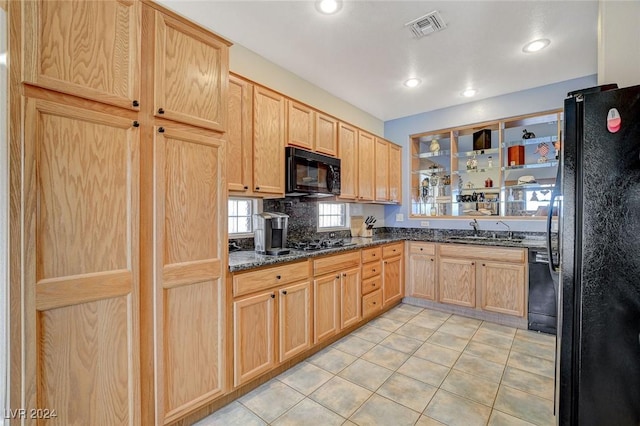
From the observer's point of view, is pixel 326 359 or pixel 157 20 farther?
pixel 326 359

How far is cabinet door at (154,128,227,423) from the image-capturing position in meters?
1.53

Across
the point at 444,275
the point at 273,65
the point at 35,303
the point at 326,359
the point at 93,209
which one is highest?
the point at 273,65

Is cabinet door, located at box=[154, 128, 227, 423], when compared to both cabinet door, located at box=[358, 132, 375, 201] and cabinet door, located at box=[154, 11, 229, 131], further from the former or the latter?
cabinet door, located at box=[358, 132, 375, 201]

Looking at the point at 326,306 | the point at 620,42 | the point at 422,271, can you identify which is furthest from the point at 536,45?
the point at 326,306

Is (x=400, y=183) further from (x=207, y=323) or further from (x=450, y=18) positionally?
(x=207, y=323)

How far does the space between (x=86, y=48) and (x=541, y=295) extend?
162 inches

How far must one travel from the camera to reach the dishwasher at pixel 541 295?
2.95m

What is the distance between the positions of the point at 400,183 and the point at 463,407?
3145mm

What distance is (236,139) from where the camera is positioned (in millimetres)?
2199

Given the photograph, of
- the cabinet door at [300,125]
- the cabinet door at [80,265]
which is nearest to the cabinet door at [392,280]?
the cabinet door at [300,125]

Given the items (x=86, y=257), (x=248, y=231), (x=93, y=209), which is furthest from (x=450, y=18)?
(x=86, y=257)

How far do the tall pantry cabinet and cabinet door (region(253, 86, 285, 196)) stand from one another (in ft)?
1.74

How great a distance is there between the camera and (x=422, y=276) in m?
3.75

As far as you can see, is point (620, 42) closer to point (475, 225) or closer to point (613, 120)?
point (613, 120)
